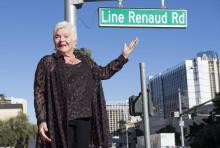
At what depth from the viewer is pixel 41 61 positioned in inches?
170

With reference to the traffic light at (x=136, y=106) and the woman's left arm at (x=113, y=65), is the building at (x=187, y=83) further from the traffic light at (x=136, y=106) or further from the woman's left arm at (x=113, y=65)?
the woman's left arm at (x=113, y=65)

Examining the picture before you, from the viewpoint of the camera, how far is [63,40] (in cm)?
429

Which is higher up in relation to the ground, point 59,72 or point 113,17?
point 113,17

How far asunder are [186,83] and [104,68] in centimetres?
13289

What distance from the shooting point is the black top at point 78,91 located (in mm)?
4121

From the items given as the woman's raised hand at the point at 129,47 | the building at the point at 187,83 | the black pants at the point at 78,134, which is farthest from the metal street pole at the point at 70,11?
the building at the point at 187,83

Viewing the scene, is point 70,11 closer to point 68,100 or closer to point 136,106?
point 136,106

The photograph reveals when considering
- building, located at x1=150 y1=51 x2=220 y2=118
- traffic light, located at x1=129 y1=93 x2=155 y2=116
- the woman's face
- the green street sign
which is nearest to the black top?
the woman's face

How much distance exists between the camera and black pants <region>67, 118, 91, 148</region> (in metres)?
4.07

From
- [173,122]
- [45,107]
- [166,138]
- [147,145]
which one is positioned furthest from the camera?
[173,122]

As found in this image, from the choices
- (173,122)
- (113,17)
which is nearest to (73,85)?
(113,17)

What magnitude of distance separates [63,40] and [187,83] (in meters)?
133

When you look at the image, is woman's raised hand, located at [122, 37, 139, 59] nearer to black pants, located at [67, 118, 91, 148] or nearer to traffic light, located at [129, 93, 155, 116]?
black pants, located at [67, 118, 91, 148]

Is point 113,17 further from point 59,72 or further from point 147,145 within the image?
point 59,72
